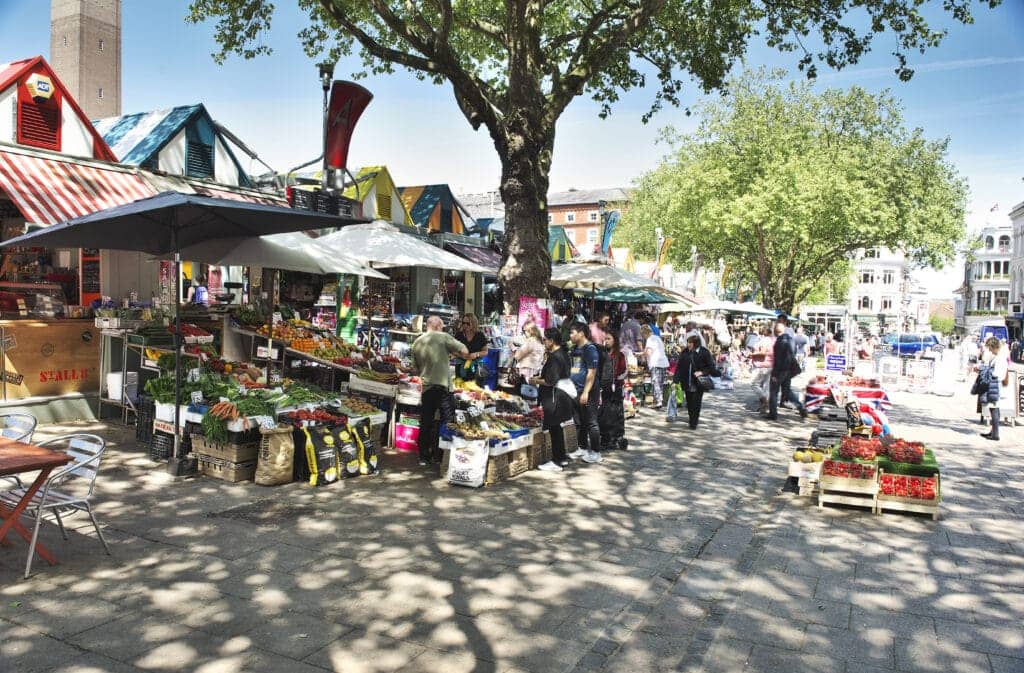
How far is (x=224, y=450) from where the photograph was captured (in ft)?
25.6

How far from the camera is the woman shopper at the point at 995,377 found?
12.6m

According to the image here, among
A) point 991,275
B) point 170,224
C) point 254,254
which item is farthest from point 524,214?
point 991,275

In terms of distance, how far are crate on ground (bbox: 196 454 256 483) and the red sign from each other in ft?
29.8

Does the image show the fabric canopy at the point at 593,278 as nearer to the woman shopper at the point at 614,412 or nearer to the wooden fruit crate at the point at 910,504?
the woman shopper at the point at 614,412

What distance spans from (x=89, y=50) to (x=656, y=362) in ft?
133

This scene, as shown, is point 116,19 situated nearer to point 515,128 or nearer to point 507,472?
point 515,128

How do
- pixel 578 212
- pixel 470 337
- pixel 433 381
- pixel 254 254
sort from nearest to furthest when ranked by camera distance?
pixel 433 381 → pixel 254 254 → pixel 470 337 → pixel 578 212

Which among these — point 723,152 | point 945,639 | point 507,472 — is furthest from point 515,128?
point 723,152

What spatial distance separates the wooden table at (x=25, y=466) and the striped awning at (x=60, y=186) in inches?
232

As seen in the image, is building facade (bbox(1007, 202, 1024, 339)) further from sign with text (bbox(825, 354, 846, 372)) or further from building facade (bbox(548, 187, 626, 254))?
sign with text (bbox(825, 354, 846, 372))

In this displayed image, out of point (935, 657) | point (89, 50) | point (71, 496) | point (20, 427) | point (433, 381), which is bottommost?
point (935, 657)

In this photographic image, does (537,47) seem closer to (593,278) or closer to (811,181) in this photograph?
(593,278)

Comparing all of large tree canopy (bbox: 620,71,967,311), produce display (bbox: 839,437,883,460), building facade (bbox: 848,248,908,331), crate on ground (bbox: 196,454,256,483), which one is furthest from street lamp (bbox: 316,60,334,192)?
building facade (bbox: 848,248,908,331)

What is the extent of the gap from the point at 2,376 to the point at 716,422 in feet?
37.7
